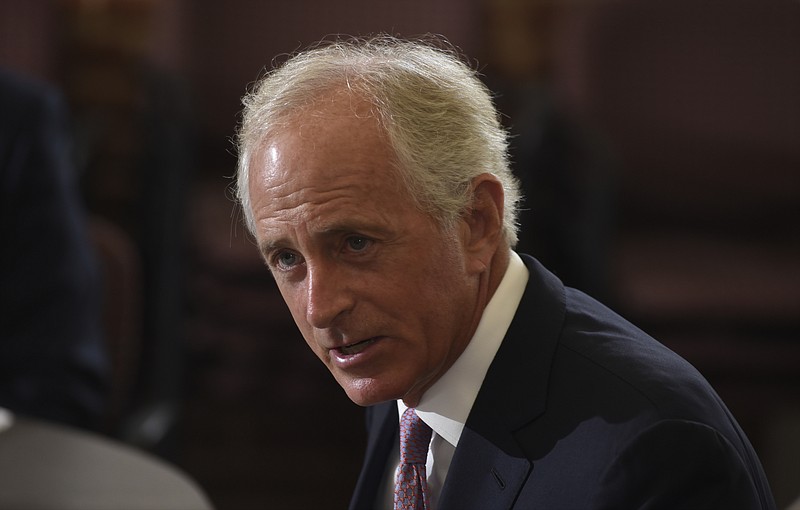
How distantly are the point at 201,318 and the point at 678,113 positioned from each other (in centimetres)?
156

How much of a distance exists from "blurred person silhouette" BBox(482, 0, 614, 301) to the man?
5.58ft

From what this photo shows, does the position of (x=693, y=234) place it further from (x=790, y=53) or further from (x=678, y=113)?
(x=790, y=53)

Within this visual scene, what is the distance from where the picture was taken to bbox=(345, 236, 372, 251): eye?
1.00 m

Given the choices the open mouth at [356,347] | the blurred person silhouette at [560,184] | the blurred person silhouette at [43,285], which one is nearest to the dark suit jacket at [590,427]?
the open mouth at [356,347]

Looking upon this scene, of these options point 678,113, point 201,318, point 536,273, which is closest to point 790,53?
point 678,113

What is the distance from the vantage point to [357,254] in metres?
1.01

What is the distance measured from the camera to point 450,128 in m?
1.03

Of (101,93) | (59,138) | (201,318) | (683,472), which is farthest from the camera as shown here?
(101,93)

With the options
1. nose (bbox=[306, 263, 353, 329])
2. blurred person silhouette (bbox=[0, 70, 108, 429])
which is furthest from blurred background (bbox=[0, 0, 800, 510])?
nose (bbox=[306, 263, 353, 329])

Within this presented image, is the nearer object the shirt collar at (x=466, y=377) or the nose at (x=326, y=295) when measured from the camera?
the nose at (x=326, y=295)

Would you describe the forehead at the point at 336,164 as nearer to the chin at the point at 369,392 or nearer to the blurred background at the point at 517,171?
the chin at the point at 369,392

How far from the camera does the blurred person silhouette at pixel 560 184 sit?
3.00 metres

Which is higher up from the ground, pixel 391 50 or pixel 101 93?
pixel 391 50

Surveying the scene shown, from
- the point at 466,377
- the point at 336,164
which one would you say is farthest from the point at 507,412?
the point at 336,164
